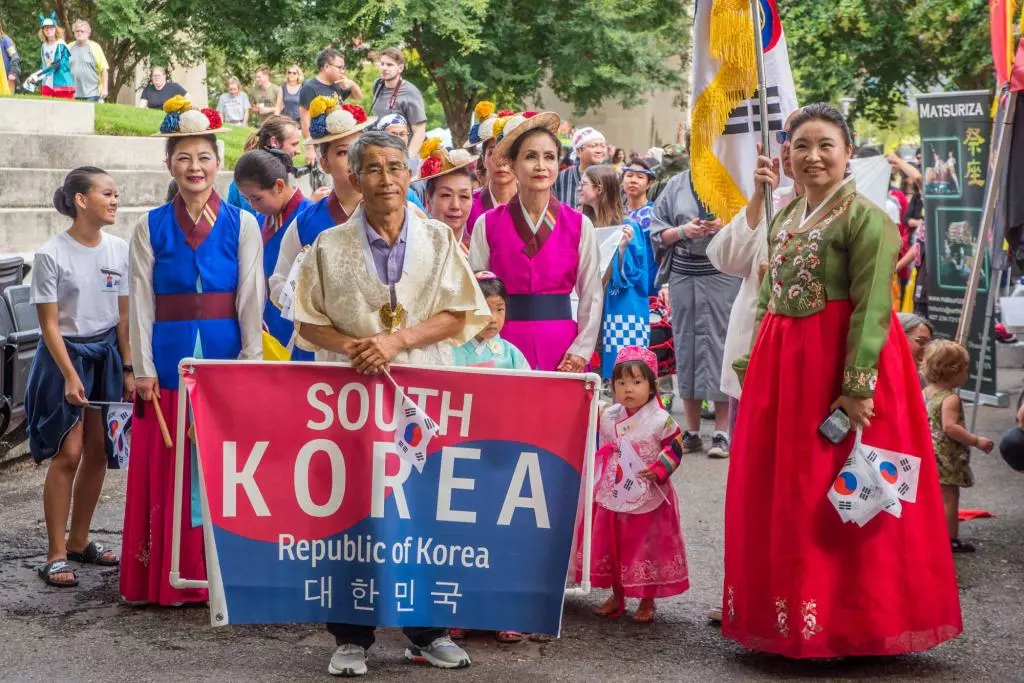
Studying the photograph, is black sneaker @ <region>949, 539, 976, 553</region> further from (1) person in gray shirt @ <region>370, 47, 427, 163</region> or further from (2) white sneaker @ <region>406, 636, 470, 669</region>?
(1) person in gray shirt @ <region>370, 47, 427, 163</region>

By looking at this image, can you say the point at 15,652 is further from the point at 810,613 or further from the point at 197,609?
the point at 810,613

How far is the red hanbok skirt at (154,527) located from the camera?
6.19m

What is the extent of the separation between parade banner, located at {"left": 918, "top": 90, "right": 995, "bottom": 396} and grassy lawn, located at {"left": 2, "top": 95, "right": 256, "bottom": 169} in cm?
799

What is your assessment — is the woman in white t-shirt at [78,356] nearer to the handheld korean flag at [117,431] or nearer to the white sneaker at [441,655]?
the handheld korean flag at [117,431]

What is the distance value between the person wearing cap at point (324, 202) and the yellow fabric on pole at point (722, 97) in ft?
5.02

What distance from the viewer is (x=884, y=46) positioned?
846 inches

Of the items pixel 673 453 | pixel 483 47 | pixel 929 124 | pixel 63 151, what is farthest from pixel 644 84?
pixel 673 453

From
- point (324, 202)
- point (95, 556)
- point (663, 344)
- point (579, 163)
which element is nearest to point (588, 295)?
point (324, 202)

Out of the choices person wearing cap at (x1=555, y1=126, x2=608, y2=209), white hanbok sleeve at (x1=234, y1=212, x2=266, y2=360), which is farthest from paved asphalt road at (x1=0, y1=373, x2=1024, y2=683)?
person wearing cap at (x1=555, y1=126, x2=608, y2=209)

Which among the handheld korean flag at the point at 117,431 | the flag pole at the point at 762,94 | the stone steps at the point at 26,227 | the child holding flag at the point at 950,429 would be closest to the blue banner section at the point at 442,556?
the flag pole at the point at 762,94

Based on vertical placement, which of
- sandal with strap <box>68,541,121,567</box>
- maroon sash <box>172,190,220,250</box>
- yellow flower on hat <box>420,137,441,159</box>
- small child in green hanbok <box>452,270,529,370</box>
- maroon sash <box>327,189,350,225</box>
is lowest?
sandal with strap <box>68,541,121,567</box>

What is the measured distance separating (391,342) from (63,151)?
11837 mm

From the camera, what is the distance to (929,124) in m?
11.8

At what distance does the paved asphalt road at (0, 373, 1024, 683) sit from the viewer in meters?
5.32
